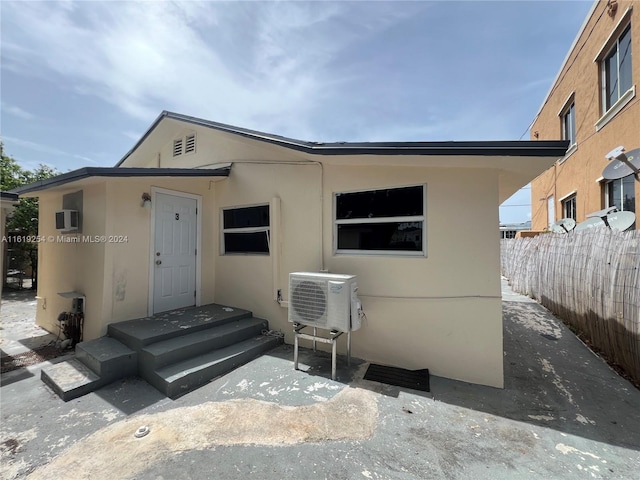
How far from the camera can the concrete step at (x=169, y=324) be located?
372cm

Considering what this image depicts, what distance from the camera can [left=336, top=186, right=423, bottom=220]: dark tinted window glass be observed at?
385 centimetres

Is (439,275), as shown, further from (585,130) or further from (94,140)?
(94,140)

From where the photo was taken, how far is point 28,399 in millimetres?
3074

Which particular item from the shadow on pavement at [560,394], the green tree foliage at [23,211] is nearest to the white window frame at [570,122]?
the shadow on pavement at [560,394]

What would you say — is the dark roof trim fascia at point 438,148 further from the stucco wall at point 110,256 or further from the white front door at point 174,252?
the stucco wall at point 110,256

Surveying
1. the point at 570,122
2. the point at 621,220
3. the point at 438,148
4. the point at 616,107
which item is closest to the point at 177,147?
the point at 438,148

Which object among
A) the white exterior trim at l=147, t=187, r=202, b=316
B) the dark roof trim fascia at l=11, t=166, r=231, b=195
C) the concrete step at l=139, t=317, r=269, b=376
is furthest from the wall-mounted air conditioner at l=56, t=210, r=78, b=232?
the concrete step at l=139, t=317, r=269, b=376

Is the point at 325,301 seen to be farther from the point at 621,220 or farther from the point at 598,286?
Result: the point at 621,220

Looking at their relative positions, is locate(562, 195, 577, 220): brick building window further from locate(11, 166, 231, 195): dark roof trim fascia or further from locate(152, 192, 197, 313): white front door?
locate(152, 192, 197, 313): white front door

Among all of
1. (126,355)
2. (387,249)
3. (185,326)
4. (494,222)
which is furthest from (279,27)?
(126,355)

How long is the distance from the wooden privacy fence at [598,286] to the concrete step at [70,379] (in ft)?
22.2

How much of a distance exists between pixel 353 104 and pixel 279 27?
7.52 ft

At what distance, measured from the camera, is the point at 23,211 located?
33.3 ft

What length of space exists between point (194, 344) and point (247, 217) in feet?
8.30
